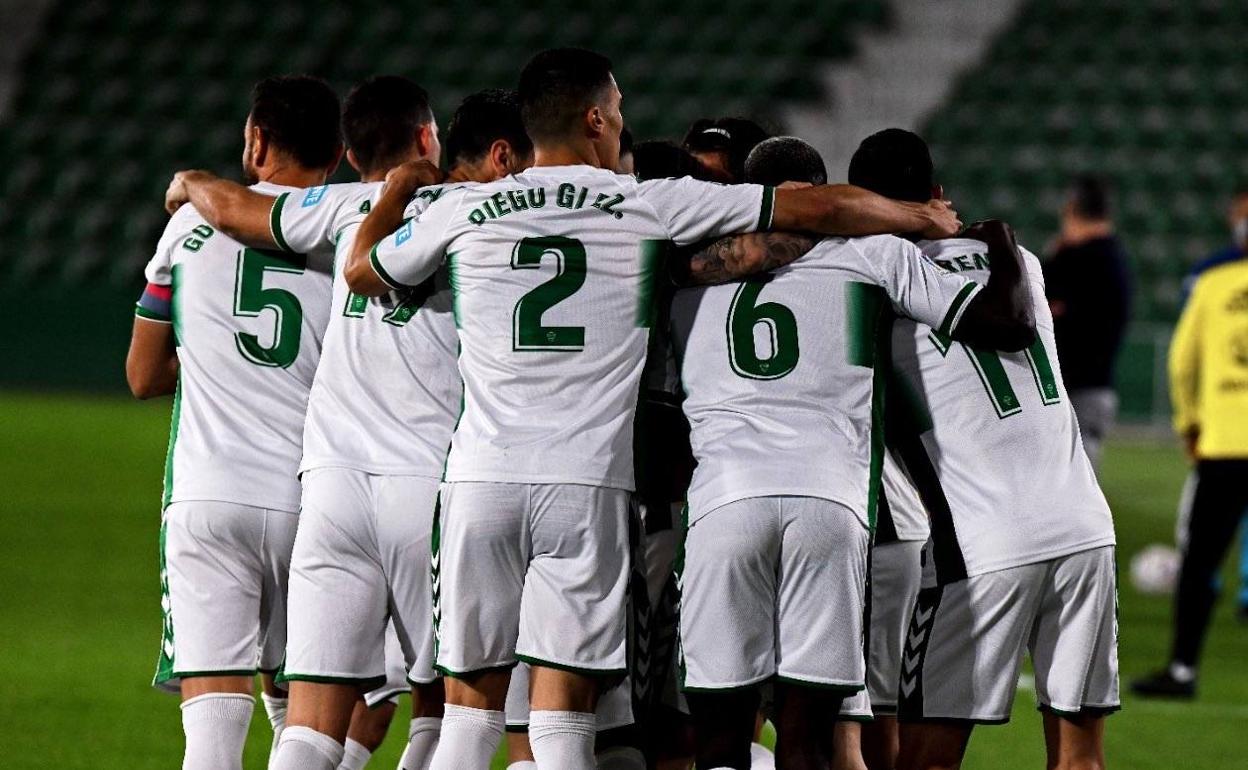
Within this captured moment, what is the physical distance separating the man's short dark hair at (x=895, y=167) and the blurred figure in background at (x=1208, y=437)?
3.86m

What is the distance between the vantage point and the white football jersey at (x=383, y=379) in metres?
4.66

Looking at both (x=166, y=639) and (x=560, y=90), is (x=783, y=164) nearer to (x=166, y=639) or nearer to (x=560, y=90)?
(x=560, y=90)

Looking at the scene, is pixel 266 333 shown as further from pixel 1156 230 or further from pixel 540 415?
pixel 1156 230

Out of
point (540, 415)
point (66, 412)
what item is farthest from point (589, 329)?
point (66, 412)

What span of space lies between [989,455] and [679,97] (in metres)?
19.7

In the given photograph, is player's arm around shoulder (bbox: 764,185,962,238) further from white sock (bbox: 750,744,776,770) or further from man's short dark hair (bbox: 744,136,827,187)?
white sock (bbox: 750,744,776,770)

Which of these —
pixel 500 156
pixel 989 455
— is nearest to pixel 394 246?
pixel 500 156

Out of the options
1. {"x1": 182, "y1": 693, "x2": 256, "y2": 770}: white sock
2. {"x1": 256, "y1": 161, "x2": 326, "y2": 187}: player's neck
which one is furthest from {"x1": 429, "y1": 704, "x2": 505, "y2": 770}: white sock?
{"x1": 256, "y1": 161, "x2": 326, "y2": 187}: player's neck

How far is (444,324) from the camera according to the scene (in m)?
4.73

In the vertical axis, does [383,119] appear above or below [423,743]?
above

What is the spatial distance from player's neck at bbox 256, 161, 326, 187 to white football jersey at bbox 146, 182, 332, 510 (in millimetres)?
65

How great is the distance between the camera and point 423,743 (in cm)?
513

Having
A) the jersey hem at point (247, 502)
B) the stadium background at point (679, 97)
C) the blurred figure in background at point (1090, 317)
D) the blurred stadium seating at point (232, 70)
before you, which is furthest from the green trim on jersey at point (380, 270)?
the blurred stadium seating at point (232, 70)

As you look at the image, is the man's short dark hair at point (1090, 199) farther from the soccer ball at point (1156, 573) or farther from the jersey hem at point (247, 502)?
the jersey hem at point (247, 502)
